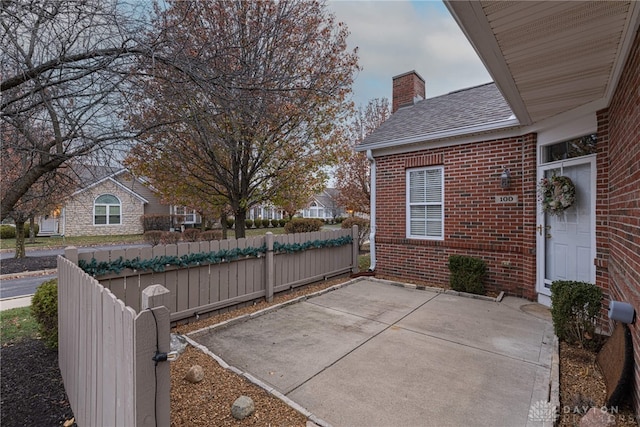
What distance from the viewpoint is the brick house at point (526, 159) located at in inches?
101

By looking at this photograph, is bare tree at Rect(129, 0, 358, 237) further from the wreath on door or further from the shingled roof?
the wreath on door

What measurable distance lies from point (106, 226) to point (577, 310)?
81.7 feet

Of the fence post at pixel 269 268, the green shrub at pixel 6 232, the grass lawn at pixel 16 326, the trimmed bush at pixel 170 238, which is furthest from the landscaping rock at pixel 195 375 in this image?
the green shrub at pixel 6 232

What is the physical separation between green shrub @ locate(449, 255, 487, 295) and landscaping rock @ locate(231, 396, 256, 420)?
4.72 metres

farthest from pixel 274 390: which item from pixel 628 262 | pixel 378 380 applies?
pixel 628 262

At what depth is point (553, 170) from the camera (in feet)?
17.0

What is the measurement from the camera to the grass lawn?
4.18 m

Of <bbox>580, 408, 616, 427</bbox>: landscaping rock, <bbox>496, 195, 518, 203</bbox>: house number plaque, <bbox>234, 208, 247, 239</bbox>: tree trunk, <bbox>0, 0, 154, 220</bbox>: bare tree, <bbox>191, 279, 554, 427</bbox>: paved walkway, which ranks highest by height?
<bbox>0, 0, 154, 220</bbox>: bare tree

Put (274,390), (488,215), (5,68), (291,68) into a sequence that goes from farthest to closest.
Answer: (291,68)
(488,215)
(5,68)
(274,390)

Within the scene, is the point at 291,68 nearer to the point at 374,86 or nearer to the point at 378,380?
the point at 378,380

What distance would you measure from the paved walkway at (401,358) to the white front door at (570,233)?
2.42 ft

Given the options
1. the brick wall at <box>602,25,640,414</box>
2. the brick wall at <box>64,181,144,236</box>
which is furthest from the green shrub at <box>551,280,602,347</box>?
the brick wall at <box>64,181,144,236</box>

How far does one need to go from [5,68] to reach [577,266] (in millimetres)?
7537

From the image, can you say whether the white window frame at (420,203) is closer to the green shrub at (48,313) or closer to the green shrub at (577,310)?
the green shrub at (577,310)
